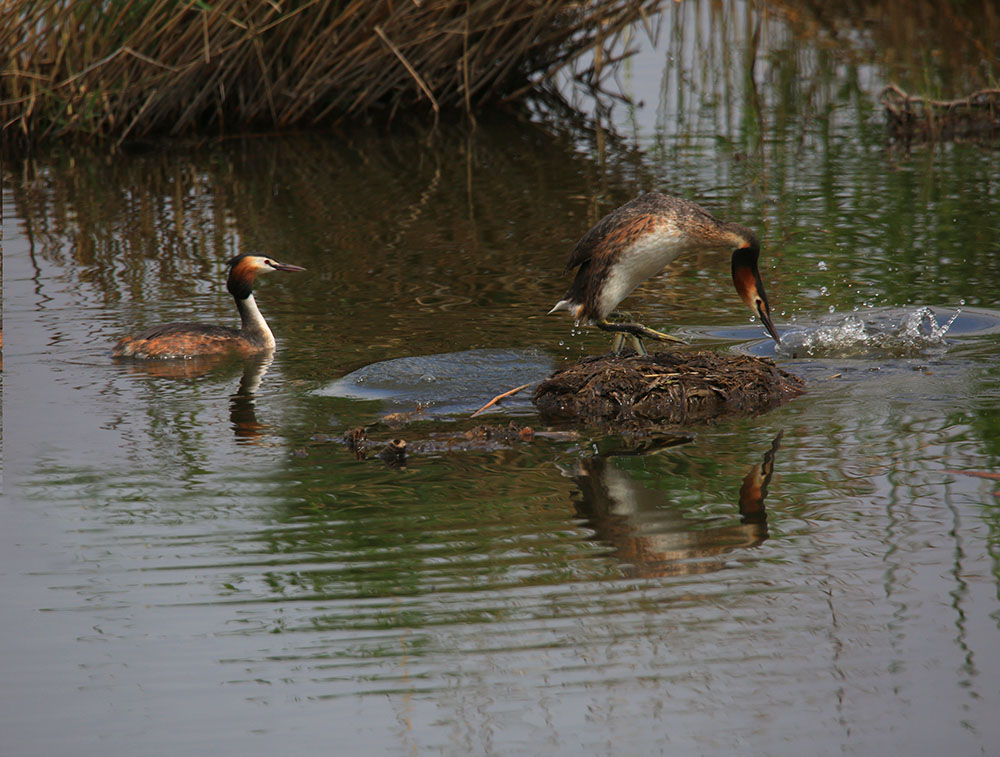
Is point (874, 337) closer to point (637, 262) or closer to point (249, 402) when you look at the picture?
point (637, 262)

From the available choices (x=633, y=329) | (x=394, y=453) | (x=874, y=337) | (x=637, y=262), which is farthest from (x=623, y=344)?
(x=394, y=453)

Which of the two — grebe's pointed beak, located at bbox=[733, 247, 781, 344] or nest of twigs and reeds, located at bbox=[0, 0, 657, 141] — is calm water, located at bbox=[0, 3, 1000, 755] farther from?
nest of twigs and reeds, located at bbox=[0, 0, 657, 141]

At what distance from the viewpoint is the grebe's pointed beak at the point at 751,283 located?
8008mm

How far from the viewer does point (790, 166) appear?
1360cm

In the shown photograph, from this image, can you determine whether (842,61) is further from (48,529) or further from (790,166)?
(48,529)

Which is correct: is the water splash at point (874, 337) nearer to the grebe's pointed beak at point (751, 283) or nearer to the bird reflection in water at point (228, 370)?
the grebe's pointed beak at point (751, 283)

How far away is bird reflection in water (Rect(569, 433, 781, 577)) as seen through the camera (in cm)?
534

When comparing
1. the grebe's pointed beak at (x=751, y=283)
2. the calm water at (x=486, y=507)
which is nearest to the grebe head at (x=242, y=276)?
the calm water at (x=486, y=507)

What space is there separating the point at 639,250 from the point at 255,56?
915 cm

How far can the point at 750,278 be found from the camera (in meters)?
8.07

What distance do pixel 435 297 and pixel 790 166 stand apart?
203 inches

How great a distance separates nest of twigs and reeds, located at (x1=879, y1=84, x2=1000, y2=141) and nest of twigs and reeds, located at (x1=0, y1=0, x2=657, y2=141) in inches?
113

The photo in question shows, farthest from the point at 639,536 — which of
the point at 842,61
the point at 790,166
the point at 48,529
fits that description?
the point at 842,61

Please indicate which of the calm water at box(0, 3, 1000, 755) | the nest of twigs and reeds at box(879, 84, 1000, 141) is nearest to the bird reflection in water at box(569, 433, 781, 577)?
the calm water at box(0, 3, 1000, 755)
